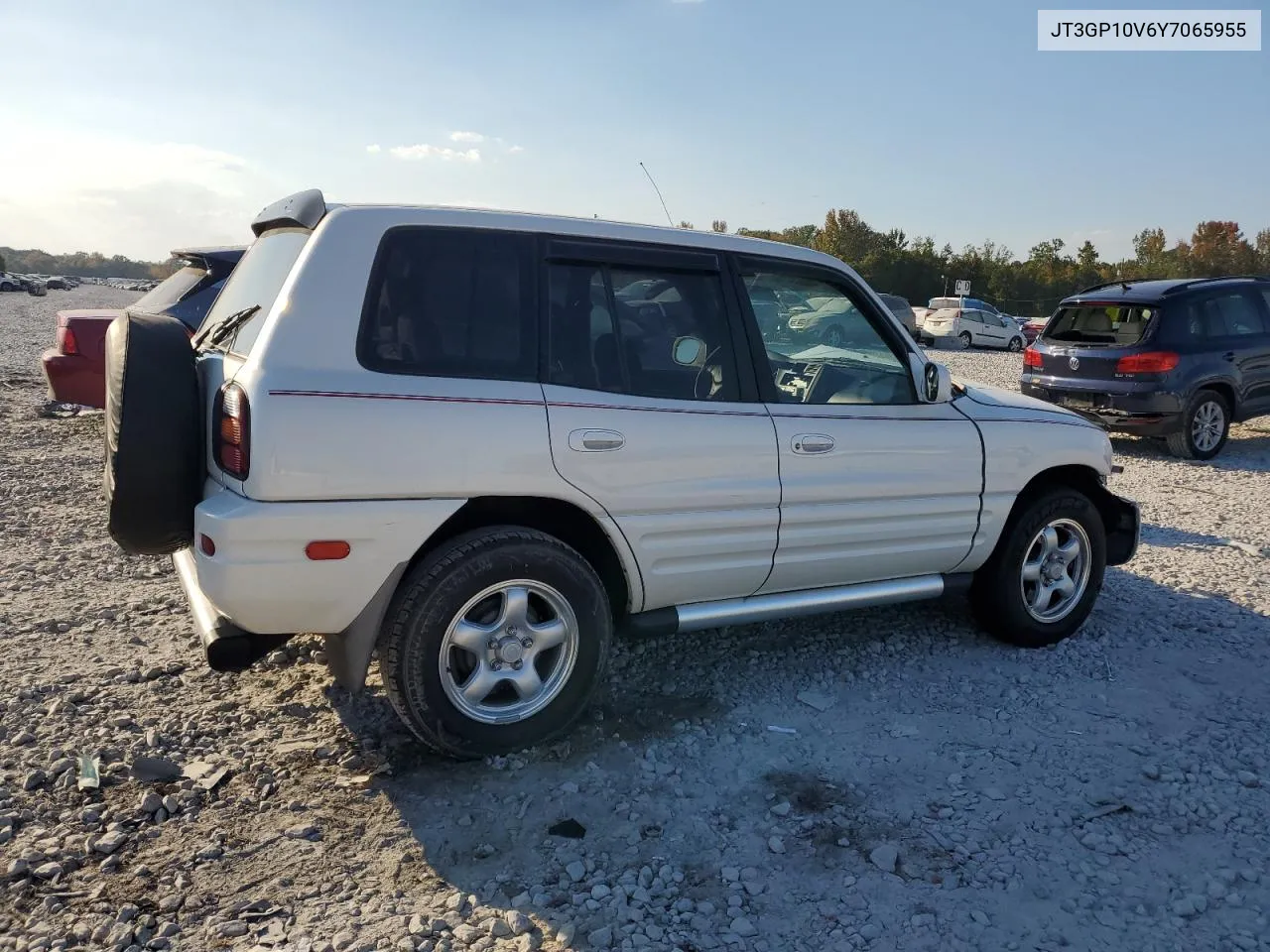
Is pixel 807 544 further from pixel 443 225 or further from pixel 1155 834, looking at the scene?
pixel 443 225

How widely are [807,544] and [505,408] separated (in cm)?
148

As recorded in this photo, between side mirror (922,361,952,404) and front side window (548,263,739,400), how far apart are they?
102cm

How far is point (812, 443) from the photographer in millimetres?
3873

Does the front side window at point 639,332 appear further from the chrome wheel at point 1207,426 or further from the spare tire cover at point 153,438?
the chrome wheel at point 1207,426

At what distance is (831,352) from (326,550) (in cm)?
236

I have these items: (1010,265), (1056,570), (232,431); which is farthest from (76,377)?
(1010,265)

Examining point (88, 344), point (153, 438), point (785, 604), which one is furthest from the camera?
point (88, 344)

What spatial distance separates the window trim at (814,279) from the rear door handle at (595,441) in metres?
0.74

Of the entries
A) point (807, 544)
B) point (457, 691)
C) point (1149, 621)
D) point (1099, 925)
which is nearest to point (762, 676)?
point (807, 544)

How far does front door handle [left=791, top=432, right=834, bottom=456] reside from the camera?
3.84 meters

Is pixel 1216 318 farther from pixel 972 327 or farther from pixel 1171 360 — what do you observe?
pixel 972 327

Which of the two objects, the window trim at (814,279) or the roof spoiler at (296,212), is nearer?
the roof spoiler at (296,212)

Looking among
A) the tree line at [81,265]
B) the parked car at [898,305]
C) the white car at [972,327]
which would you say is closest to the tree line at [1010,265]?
the white car at [972,327]

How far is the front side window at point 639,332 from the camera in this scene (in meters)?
3.49
